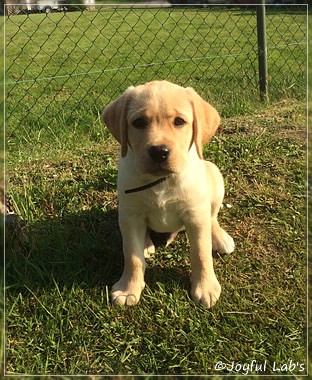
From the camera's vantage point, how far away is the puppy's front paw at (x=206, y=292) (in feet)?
7.39

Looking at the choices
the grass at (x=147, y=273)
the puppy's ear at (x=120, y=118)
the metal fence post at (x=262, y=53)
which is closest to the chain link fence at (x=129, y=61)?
the metal fence post at (x=262, y=53)

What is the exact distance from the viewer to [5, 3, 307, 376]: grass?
6.66 ft

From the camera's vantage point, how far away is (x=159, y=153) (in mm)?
1955

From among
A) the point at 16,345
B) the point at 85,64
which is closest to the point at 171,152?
the point at 16,345

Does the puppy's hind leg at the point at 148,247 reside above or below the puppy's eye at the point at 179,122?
below

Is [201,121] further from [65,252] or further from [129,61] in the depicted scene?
[129,61]

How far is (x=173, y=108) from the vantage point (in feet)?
6.70

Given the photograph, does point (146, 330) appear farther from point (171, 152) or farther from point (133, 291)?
point (171, 152)

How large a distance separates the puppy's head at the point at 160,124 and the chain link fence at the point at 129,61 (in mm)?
1438

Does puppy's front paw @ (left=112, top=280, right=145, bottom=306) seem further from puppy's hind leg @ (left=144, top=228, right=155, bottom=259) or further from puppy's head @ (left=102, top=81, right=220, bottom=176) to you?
puppy's head @ (left=102, top=81, right=220, bottom=176)

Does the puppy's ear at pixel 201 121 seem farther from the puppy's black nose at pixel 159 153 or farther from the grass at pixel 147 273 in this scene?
the grass at pixel 147 273

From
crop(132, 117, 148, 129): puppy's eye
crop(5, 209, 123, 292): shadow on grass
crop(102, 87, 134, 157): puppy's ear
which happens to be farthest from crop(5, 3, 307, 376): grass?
crop(132, 117, 148, 129): puppy's eye

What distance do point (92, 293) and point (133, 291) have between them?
223 mm

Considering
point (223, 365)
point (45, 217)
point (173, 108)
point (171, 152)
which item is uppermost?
point (173, 108)
